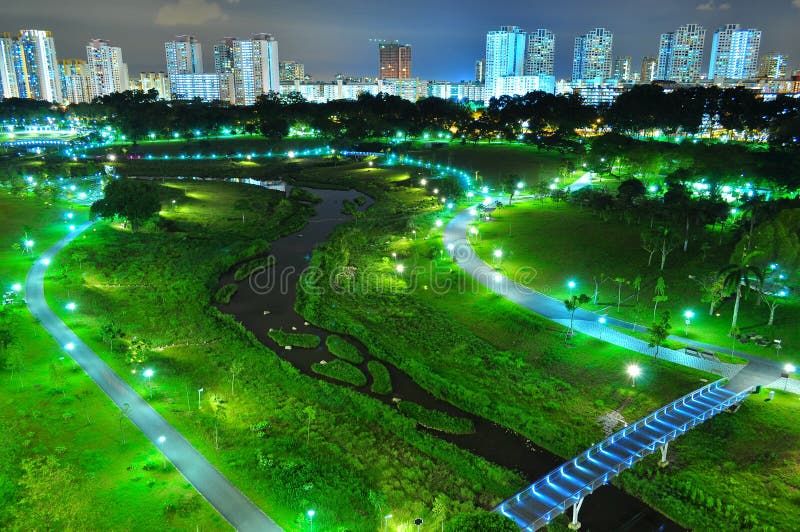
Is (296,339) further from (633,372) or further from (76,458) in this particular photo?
(633,372)

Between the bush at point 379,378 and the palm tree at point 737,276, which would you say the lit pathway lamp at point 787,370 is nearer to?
the palm tree at point 737,276

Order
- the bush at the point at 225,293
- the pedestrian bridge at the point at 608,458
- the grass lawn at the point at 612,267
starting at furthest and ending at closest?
1. the bush at the point at 225,293
2. the grass lawn at the point at 612,267
3. the pedestrian bridge at the point at 608,458

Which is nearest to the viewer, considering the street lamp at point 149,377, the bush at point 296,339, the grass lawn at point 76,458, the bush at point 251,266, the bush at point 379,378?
the grass lawn at point 76,458

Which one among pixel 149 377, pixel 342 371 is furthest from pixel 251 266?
pixel 342 371

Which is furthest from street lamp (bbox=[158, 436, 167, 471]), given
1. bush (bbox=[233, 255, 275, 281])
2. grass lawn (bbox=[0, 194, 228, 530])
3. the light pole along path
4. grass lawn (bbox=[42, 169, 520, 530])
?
bush (bbox=[233, 255, 275, 281])

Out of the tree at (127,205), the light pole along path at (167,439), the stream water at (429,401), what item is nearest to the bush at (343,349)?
the stream water at (429,401)

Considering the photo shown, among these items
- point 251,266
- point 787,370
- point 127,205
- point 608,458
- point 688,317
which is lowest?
point 608,458

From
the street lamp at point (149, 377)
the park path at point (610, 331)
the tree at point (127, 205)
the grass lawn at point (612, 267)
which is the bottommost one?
the street lamp at point (149, 377)

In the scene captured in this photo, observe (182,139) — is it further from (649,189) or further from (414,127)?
(649,189)
